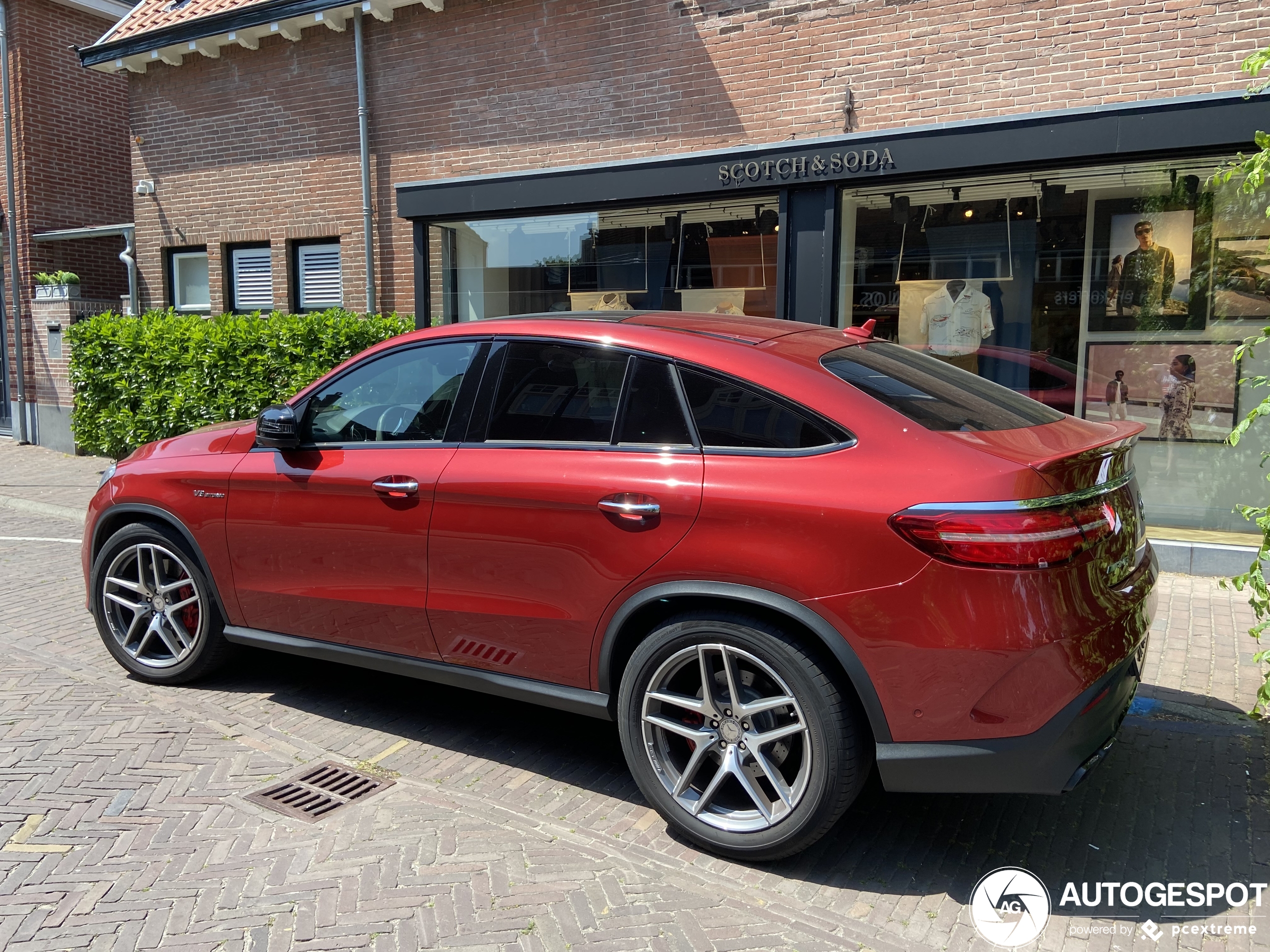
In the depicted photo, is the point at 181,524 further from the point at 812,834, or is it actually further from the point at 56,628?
the point at 812,834

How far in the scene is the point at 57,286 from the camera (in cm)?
1409

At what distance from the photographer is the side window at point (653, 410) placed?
3.33 metres

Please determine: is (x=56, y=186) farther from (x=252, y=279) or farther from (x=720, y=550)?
Result: (x=720, y=550)

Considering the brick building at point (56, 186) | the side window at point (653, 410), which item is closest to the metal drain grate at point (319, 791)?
the side window at point (653, 410)

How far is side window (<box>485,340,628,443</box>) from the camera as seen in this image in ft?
11.5

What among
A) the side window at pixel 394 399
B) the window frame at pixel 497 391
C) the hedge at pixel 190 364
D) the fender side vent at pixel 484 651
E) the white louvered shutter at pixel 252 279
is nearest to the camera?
the window frame at pixel 497 391

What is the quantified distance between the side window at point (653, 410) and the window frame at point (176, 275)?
38.4ft

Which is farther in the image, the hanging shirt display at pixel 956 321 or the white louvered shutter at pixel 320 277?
the white louvered shutter at pixel 320 277

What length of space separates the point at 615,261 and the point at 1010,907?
308 inches

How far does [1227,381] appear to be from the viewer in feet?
24.4

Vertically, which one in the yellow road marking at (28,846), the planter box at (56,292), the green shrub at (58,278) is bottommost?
the yellow road marking at (28,846)

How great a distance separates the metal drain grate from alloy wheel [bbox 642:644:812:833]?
120 cm

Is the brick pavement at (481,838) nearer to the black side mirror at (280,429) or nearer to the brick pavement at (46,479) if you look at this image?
the black side mirror at (280,429)

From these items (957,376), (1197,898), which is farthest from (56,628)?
(1197,898)
